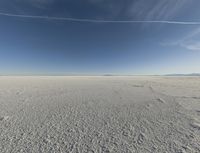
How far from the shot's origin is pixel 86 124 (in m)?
3.86

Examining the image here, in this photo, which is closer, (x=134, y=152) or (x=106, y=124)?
(x=134, y=152)

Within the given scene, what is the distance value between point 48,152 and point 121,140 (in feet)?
5.31

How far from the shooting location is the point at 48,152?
2520mm

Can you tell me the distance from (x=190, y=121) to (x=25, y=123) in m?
5.27

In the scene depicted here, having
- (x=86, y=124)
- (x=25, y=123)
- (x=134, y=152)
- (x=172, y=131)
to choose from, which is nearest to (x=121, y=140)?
(x=134, y=152)

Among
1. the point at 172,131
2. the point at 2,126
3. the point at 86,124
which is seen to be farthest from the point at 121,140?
the point at 2,126

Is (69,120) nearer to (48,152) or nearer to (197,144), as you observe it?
(48,152)

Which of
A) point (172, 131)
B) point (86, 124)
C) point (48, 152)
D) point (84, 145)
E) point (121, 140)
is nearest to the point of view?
point (48, 152)

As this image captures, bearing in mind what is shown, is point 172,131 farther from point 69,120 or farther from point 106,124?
point 69,120

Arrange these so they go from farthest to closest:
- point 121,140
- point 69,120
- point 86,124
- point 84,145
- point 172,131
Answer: point 69,120 → point 86,124 → point 172,131 → point 121,140 → point 84,145

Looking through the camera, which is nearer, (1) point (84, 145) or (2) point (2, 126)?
(1) point (84, 145)

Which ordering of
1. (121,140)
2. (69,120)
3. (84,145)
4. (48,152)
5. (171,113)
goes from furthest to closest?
1. (171,113)
2. (69,120)
3. (121,140)
4. (84,145)
5. (48,152)

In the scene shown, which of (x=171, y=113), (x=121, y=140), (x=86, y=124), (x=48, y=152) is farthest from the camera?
(x=171, y=113)

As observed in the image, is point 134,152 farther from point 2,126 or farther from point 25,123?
point 2,126
